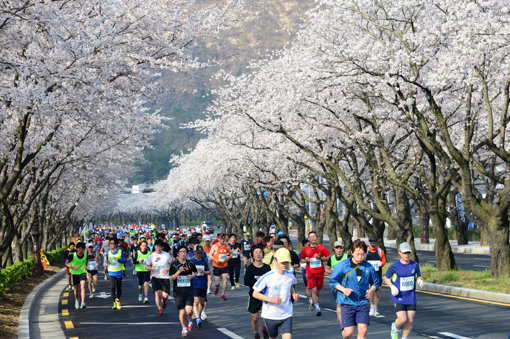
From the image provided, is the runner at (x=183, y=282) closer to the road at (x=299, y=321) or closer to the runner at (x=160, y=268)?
the road at (x=299, y=321)

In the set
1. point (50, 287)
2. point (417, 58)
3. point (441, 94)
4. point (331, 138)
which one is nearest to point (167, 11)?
point (417, 58)

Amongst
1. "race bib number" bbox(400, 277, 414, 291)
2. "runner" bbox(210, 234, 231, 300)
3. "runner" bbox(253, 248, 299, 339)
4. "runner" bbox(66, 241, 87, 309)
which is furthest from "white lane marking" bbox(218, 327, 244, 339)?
"runner" bbox(210, 234, 231, 300)

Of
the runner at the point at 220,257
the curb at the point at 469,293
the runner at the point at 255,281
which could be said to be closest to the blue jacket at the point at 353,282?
the runner at the point at 255,281

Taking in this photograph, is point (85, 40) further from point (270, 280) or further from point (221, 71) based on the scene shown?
point (221, 71)

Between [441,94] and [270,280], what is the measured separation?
50.1 feet

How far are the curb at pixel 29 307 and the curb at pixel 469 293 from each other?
1027cm

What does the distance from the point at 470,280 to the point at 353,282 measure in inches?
444

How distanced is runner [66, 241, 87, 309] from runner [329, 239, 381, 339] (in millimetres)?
9894

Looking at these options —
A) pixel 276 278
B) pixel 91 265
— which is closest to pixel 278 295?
pixel 276 278

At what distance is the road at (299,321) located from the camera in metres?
12.2

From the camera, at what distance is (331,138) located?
1206 inches

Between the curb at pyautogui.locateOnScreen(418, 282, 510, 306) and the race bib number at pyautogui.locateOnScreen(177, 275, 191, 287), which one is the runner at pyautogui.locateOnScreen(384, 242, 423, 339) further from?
the curb at pyautogui.locateOnScreen(418, 282, 510, 306)

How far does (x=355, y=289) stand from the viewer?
9438 millimetres

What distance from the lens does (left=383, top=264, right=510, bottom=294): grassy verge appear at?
17.7 m
